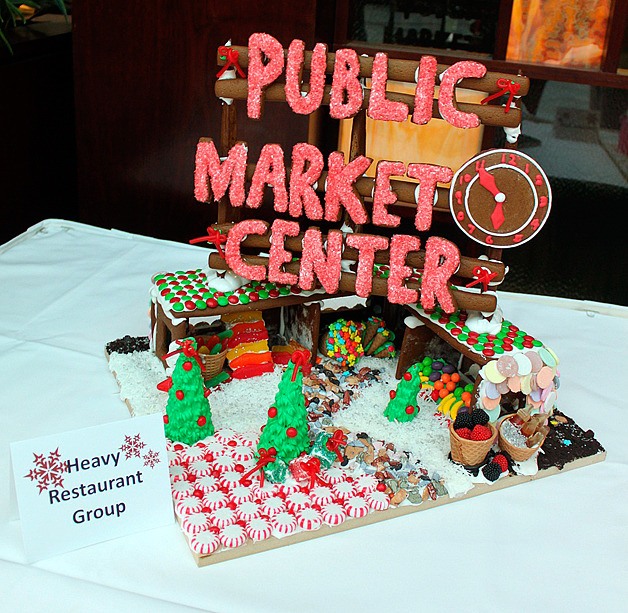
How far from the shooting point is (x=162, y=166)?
2693mm

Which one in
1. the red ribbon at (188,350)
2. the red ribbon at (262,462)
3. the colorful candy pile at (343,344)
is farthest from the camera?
the colorful candy pile at (343,344)

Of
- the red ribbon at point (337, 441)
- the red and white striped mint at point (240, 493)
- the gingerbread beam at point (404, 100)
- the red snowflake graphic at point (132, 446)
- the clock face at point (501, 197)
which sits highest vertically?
the gingerbread beam at point (404, 100)

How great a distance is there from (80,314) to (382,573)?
3.72 feet

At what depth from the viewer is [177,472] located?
1519mm

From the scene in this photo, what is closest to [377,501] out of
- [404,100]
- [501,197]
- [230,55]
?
[501,197]

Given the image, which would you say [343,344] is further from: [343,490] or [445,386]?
[343,490]

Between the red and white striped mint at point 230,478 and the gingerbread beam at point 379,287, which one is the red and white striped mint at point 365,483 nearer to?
the red and white striped mint at point 230,478

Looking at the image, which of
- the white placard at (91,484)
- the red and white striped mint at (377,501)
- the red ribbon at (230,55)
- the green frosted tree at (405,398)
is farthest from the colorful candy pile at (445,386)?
the red ribbon at (230,55)

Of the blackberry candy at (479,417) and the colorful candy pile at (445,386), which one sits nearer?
the blackberry candy at (479,417)

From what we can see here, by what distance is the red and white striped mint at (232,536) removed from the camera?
1356 millimetres

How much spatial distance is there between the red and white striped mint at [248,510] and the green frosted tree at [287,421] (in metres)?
0.13

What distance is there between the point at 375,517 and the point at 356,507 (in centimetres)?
4

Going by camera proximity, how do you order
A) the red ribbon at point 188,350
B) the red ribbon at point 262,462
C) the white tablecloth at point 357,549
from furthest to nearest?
the red ribbon at point 188,350, the red ribbon at point 262,462, the white tablecloth at point 357,549

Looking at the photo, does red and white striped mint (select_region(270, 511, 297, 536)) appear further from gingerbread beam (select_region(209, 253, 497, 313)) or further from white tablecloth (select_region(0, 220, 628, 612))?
gingerbread beam (select_region(209, 253, 497, 313))
